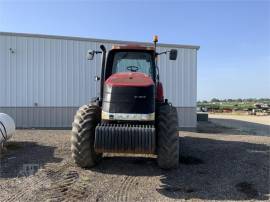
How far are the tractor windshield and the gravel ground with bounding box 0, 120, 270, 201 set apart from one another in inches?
93.7

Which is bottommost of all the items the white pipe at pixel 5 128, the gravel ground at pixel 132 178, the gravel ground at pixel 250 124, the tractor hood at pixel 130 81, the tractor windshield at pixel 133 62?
the gravel ground at pixel 250 124

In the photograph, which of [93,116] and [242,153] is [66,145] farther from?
[242,153]

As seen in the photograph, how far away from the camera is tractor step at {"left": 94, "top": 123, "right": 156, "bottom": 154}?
Answer: 554 cm

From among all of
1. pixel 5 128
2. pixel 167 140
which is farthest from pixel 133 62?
pixel 5 128

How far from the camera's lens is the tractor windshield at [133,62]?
7.22 m

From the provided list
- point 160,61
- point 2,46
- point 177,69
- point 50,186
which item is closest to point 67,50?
point 2,46

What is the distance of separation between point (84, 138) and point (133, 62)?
2.55 meters

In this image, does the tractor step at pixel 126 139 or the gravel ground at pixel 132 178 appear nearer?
the gravel ground at pixel 132 178

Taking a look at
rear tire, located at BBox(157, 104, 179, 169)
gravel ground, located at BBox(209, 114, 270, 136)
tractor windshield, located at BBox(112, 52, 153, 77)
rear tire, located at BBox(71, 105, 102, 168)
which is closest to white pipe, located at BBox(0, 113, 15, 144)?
rear tire, located at BBox(71, 105, 102, 168)

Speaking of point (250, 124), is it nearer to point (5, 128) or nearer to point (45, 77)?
point (45, 77)

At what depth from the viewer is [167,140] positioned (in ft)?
19.1

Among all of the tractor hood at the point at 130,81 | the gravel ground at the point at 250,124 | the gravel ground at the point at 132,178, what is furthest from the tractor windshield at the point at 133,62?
the gravel ground at the point at 250,124

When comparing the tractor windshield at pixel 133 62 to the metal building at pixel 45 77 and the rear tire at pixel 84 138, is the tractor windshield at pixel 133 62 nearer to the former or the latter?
the rear tire at pixel 84 138

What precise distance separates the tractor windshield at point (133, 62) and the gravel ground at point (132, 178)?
238 centimetres
